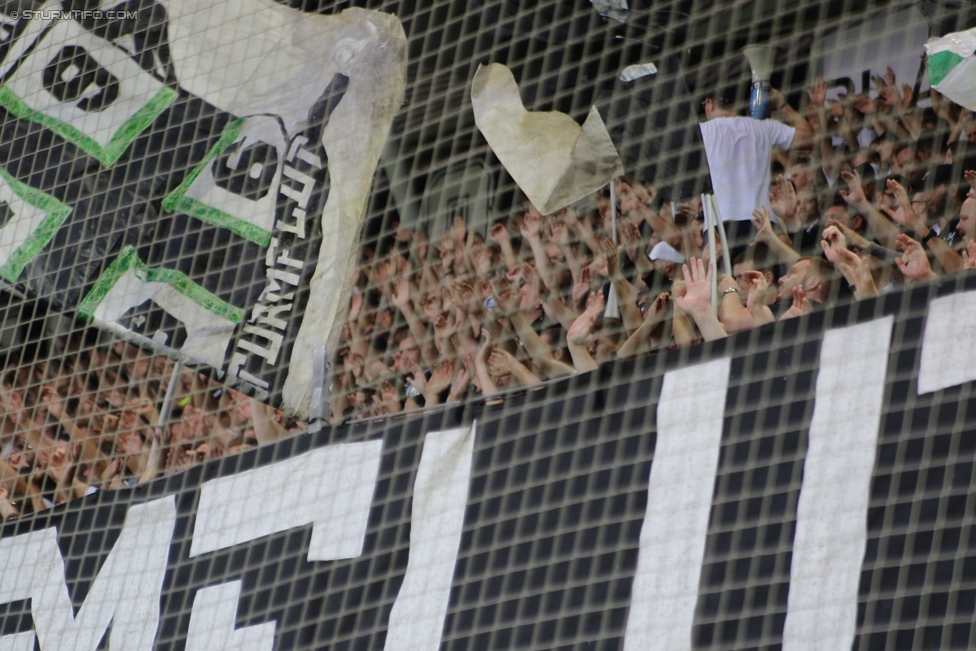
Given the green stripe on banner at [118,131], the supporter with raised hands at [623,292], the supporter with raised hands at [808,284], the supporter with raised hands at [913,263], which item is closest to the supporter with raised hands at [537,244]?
the supporter with raised hands at [623,292]

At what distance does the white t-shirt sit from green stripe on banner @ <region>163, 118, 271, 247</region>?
1148 millimetres

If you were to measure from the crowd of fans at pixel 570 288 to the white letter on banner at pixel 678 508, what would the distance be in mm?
356

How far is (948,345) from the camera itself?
207cm

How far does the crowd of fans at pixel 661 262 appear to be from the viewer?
2.75 m

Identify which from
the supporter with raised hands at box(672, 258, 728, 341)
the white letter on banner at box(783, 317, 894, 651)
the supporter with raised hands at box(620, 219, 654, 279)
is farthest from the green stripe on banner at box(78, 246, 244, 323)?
the white letter on banner at box(783, 317, 894, 651)

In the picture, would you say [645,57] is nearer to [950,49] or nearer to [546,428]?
[950,49]

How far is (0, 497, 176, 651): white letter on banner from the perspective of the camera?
2955mm

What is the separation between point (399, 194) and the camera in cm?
332

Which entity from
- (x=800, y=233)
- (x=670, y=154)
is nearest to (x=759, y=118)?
(x=670, y=154)

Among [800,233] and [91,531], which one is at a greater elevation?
[800,233]

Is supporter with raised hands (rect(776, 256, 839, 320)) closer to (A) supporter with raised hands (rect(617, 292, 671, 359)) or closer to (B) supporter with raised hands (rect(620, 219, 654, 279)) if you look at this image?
(A) supporter with raised hands (rect(617, 292, 671, 359))

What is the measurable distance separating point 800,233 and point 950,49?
627mm

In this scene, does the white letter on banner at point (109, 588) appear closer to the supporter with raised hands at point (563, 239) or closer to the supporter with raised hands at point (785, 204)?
the supporter with raised hands at point (563, 239)

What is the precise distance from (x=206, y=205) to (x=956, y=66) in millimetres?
1772
